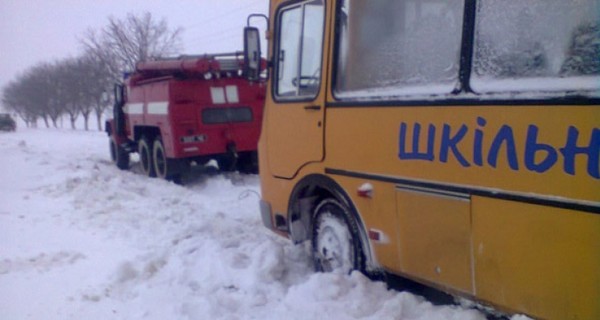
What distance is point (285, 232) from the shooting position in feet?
17.8

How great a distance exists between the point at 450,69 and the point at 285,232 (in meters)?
2.65

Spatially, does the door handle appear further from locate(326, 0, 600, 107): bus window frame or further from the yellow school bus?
locate(326, 0, 600, 107): bus window frame

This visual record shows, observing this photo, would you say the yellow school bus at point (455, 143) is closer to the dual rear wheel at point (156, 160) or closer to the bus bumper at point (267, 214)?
the bus bumper at point (267, 214)

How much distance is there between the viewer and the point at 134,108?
1234 cm

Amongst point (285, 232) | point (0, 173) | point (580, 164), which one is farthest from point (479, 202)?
point (0, 173)

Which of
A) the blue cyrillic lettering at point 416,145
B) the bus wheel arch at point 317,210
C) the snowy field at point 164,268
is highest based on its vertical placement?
the blue cyrillic lettering at point 416,145

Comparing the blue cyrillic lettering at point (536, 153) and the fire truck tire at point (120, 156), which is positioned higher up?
the blue cyrillic lettering at point (536, 153)

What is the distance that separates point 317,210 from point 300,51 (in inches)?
57.5

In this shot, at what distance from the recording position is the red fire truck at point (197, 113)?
33.0 ft

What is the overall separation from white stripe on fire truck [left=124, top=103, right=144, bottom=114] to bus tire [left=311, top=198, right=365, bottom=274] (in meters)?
7.85

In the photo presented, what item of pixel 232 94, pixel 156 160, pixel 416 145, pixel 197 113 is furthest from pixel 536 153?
pixel 156 160

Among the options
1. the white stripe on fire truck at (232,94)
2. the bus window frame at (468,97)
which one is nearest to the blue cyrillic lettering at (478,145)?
the bus window frame at (468,97)

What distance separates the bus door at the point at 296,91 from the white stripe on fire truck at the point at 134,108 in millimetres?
7077

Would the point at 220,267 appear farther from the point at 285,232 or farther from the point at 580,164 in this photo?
the point at 580,164
